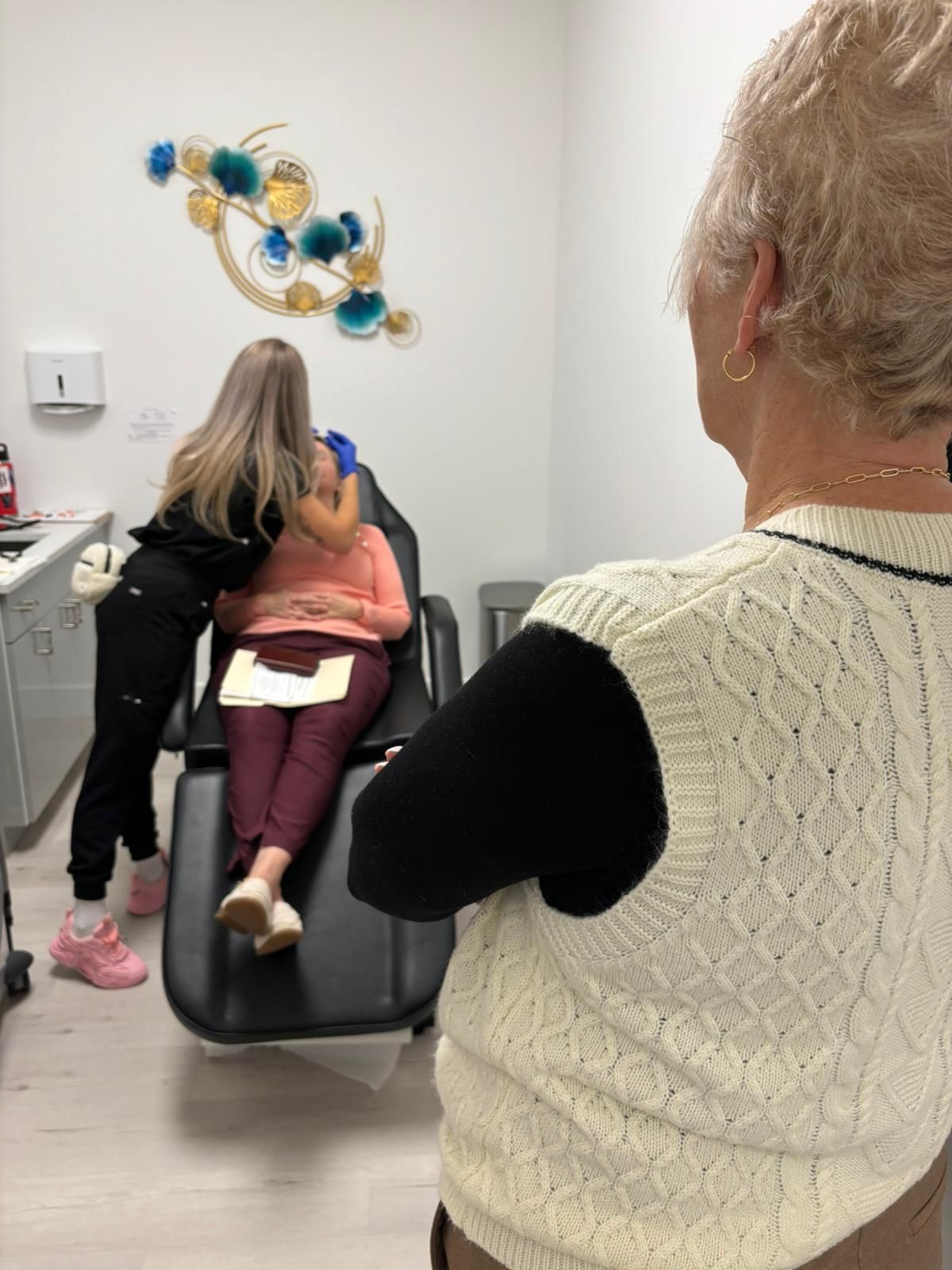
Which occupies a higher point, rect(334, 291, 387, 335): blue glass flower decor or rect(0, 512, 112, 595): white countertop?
rect(334, 291, 387, 335): blue glass flower decor

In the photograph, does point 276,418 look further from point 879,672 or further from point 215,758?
point 879,672

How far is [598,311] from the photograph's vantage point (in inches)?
121

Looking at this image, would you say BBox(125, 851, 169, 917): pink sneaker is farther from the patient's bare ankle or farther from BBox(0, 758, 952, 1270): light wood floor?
the patient's bare ankle

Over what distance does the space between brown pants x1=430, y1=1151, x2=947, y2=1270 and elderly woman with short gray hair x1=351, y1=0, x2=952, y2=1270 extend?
55mm

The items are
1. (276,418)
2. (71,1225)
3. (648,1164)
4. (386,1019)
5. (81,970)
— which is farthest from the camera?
(276,418)

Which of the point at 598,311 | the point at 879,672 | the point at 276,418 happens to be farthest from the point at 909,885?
the point at 598,311

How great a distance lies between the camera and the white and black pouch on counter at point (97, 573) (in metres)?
2.40

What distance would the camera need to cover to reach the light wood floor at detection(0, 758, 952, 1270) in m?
1.67

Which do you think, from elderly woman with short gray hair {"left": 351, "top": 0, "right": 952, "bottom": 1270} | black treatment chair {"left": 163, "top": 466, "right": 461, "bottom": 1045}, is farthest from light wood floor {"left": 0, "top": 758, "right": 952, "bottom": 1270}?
elderly woman with short gray hair {"left": 351, "top": 0, "right": 952, "bottom": 1270}

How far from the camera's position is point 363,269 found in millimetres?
3535

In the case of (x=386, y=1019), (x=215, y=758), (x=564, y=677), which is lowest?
(x=386, y=1019)

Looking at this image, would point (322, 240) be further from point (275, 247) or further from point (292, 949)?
point (292, 949)

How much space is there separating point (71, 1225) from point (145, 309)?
9.62 ft

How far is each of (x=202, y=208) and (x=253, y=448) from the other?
1.48 m
